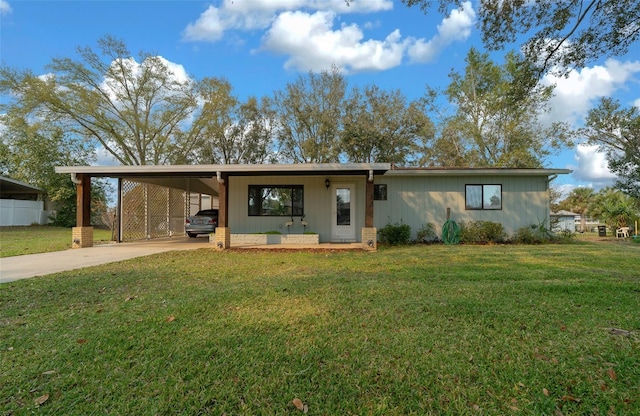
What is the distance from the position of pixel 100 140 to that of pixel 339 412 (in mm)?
28288

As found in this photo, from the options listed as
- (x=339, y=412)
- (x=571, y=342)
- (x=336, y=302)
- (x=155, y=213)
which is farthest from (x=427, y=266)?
(x=155, y=213)

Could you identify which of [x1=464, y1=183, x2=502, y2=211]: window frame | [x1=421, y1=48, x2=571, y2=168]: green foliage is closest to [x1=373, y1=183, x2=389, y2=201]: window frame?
[x1=464, y1=183, x2=502, y2=211]: window frame

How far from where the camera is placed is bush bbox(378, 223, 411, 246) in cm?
1195

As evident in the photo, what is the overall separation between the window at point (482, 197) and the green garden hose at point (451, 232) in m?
1.05

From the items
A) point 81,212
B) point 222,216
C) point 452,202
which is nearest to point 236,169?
point 222,216

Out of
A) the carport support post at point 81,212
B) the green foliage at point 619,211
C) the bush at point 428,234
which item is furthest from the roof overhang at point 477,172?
the green foliage at point 619,211

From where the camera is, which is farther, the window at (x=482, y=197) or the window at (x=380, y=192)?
the window at (x=380, y=192)

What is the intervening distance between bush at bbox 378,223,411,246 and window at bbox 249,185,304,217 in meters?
3.09

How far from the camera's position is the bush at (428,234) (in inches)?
494

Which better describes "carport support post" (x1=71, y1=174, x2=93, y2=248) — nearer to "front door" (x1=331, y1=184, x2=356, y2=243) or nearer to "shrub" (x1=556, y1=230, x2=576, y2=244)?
"front door" (x1=331, y1=184, x2=356, y2=243)

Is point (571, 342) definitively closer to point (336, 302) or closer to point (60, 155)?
point (336, 302)

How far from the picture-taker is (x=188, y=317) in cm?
371

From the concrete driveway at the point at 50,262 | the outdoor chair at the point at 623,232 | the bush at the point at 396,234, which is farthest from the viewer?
the outdoor chair at the point at 623,232

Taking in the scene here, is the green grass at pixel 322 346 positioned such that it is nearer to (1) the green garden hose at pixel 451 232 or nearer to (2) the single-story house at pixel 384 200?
(1) the green garden hose at pixel 451 232
